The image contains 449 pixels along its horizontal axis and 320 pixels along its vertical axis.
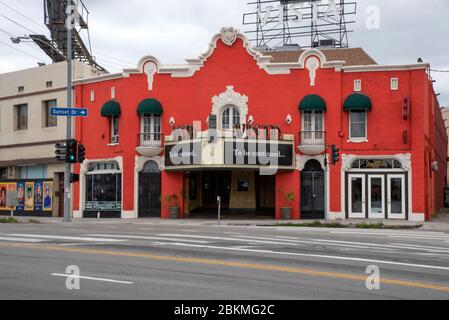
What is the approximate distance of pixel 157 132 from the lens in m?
35.8

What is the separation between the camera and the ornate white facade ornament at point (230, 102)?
34.7m

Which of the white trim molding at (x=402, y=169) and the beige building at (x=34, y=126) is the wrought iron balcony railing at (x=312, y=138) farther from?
the beige building at (x=34, y=126)

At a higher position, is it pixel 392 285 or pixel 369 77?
pixel 369 77

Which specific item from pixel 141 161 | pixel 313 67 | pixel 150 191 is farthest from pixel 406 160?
pixel 141 161

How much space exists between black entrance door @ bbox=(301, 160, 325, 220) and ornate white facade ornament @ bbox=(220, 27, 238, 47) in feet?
27.0

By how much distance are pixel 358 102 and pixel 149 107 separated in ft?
38.9

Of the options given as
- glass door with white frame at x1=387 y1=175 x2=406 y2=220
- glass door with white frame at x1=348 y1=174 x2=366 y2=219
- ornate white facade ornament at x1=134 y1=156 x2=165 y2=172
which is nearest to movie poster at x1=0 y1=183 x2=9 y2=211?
ornate white facade ornament at x1=134 y1=156 x2=165 y2=172

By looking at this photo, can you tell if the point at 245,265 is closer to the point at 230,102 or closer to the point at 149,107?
the point at 230,102

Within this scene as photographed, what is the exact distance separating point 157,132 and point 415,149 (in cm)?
1463

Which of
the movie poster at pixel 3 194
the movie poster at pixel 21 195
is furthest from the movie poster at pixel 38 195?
the movie poster at pixel 3 194

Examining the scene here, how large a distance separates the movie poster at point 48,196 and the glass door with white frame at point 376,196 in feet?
65.1

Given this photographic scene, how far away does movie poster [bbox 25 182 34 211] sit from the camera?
130 ft
